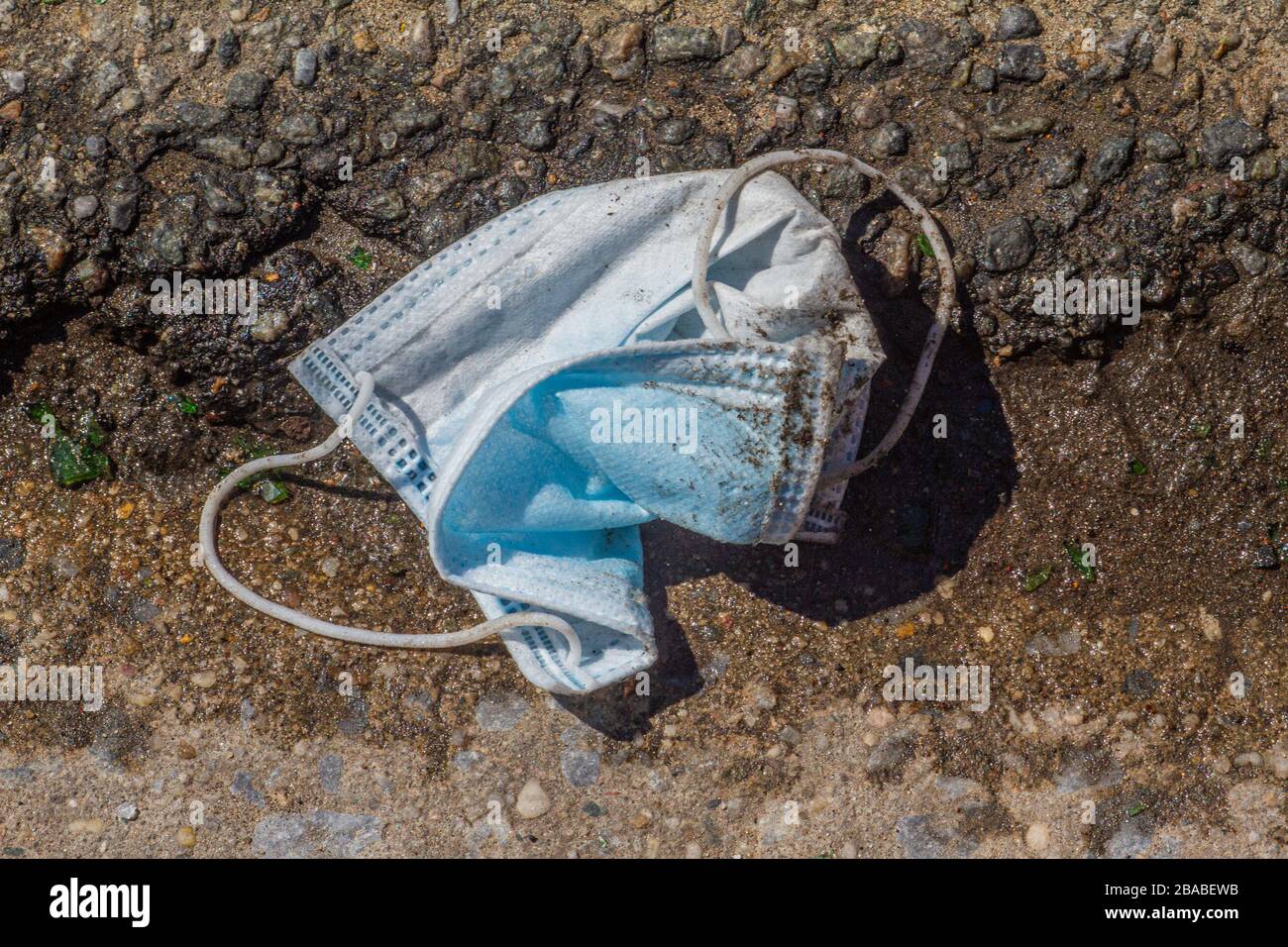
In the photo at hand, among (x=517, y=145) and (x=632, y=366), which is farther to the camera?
(x=517, y=145)

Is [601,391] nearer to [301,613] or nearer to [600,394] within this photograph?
[600,394]

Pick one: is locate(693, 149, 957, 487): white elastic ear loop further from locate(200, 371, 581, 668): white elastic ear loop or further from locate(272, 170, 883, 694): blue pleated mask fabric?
locate(200, 371, 581, 668): white elastic ear loop

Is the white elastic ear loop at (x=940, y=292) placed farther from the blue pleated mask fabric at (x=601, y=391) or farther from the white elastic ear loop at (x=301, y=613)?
the white elastic ear loop at (x=301, y=613)

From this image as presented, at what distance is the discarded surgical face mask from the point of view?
7.23 feet

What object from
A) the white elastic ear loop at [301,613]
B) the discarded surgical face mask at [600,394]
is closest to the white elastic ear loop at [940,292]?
the discarded surgical face mask at [600,394]

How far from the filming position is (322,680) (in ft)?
8.48

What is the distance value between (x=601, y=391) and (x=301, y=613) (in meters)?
0.98

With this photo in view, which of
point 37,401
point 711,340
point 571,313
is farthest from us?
point 37,401

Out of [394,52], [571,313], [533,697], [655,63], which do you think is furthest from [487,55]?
[533,697]

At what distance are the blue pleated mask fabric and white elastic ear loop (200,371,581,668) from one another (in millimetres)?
53

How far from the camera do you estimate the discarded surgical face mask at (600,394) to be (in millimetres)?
2203

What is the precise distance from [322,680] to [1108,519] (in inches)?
80.0

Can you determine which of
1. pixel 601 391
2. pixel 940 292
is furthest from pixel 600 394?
pixel 940 292

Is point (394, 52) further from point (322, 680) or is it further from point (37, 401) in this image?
point (322, 680)
